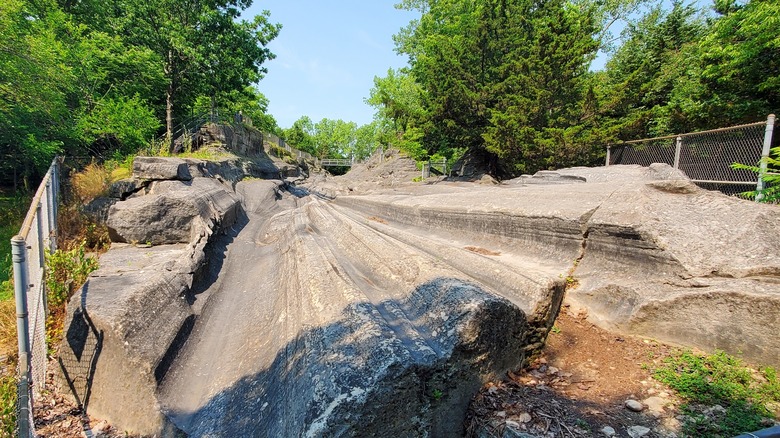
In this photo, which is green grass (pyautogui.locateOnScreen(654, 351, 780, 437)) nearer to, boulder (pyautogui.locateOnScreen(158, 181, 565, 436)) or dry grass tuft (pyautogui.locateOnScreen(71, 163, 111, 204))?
boulder (pyautogui.locateOnScreen(158, 181, 565, 436))

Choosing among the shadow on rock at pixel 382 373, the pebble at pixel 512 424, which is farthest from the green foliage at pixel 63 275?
the pebble at pixel 512 424

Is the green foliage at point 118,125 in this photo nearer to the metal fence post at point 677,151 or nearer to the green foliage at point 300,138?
the metal fence post at point 677,151

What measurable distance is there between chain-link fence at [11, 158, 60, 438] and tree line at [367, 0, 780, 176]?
467 inches

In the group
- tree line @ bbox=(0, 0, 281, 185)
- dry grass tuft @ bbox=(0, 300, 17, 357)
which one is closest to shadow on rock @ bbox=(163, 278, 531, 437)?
dry grass tuft @ bbox=(0, 300, 17, 357)

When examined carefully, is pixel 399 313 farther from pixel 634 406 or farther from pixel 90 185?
pixel 90 185

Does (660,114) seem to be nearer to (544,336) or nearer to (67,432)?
(544,336)

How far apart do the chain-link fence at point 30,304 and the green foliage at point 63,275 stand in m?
0.29

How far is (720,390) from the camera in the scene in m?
1.79

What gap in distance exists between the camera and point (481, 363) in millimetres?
1924

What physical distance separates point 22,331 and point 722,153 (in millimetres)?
9345

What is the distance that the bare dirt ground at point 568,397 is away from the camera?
166 cm

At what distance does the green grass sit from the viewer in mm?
1586

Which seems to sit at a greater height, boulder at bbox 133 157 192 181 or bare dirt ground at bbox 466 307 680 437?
boulder at bbox 133 157 192 181

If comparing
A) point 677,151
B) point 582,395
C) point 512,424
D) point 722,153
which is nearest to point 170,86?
point 512,424
